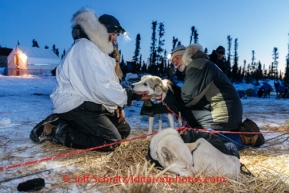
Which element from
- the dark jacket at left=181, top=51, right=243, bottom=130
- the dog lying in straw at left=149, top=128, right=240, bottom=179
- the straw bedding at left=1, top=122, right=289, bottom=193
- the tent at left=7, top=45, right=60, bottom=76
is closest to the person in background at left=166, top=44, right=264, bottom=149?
the dark jacket at left=181, top=51, right=243, bottom=130

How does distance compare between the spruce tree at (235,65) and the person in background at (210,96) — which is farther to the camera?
the spruce tree at (235,65)

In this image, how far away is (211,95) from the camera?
249cm

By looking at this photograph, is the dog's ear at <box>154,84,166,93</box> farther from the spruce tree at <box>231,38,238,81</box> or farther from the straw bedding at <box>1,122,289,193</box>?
the spruce tree at <box>231,38,238,81</box>

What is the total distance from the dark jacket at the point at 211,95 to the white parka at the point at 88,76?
2.53ft

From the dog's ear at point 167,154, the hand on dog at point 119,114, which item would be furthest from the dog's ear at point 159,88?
the dog's ear at point 167,154

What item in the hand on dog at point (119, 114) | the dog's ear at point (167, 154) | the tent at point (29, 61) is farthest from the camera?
the tent at point (29, 61)

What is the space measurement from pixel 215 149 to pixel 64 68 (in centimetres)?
177

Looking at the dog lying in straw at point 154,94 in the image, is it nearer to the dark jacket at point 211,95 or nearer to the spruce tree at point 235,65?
the dark jacket at point 211,95

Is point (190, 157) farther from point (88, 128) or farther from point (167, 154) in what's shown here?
point (88, 128)

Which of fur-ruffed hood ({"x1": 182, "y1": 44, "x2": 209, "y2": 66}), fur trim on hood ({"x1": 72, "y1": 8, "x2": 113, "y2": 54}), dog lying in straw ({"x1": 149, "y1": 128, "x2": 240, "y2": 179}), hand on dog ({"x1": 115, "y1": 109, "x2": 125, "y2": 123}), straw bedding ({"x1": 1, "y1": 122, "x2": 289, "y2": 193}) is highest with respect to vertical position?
fur trim on hood ({"x1": 72, "y1": 8, "x2": 113, "y2": 54})

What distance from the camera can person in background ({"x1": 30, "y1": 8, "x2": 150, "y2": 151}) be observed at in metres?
2.52

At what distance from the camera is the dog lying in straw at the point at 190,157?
184 cm

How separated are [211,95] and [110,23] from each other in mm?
1412

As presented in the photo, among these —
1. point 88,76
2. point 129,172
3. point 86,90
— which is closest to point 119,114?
point 86,90
